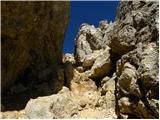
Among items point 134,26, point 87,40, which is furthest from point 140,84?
point 87,40

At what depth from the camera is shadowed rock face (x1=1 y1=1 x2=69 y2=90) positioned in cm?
2041

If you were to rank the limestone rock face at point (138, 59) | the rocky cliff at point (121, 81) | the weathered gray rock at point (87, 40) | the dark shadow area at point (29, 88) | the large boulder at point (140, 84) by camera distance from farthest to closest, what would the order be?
the weathered gray rock at point (87, 40) < the dark shadow area at point (29, 88) < the rocky cliff at point (121, 81) < the limestone rock face at point (138, 59) < the large boulder at point (140, 84)

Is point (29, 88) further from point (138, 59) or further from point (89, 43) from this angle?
point (89, 43)

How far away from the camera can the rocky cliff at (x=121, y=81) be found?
15.4 meters

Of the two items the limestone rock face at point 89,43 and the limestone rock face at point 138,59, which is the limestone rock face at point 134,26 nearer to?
the limestone rock face at point 138,59

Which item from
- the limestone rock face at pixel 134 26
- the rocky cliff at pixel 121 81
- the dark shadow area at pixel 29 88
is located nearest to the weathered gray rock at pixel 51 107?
the rocky cliff at pixel 121 81

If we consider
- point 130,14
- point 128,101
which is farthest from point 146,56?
point 130,14

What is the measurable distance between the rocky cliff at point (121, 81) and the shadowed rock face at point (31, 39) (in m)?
1.58

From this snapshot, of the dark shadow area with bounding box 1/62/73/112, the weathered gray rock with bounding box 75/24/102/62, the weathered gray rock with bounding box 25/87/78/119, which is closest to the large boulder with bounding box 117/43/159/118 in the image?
the weathered gray rock with bounding box 25/87/78/119

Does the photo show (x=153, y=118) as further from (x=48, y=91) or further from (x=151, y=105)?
(x=48, y=91)

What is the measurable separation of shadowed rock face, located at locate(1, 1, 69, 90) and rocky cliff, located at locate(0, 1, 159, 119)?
5.19 ft

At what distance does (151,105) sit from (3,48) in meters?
9.81

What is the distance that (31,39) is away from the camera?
22672mm

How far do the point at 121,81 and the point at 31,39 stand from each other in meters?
7.55
